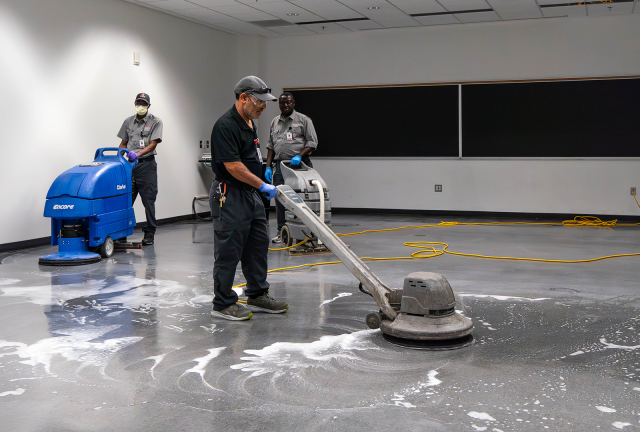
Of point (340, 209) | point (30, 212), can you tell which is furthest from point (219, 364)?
point (340, 209)

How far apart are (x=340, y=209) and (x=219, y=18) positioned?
3.43 meters

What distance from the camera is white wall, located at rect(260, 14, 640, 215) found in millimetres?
8695

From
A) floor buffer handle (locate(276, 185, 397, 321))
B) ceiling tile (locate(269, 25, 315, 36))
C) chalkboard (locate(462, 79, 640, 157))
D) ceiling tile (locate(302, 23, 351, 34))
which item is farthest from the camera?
ceiling tile (locate(269, 25, 315, 36))

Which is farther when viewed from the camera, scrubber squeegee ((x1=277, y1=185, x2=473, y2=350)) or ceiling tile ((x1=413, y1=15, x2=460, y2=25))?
ceiling tile ((x1=413, y1=15, x2=460, y2=25))

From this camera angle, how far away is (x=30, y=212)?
21.1 feet

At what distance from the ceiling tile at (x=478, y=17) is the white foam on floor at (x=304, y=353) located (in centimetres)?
636

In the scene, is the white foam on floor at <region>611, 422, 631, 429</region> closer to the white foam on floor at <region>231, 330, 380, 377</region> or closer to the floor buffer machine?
the floor buffer machine

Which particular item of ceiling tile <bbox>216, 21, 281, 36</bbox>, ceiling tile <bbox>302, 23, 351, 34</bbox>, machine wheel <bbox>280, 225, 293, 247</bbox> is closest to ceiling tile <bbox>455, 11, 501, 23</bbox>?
ceiling tile <bbox>302, 23, 351, 34</bbox>

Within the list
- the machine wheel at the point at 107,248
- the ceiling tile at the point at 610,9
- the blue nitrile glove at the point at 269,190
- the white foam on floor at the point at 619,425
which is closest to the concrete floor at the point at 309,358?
the white foam on floor at the point at 619,425

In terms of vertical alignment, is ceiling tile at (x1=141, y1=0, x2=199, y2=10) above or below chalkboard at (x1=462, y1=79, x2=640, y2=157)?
above

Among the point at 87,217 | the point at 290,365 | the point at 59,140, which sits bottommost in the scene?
the point at 290,365

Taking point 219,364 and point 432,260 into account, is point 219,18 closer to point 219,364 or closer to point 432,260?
point 432,260

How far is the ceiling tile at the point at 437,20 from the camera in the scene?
872 centimetres

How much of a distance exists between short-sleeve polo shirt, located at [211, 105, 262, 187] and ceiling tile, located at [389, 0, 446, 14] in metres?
4.80
